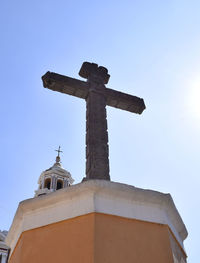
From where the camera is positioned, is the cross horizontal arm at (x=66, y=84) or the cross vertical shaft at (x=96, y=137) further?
the cross horizontal arm at (x=66, y=84)

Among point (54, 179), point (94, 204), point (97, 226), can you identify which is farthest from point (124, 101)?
point (54, 179)

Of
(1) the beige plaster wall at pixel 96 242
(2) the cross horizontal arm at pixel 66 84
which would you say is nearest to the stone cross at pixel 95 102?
(2) the cross horizontal arm at pixel 66 84

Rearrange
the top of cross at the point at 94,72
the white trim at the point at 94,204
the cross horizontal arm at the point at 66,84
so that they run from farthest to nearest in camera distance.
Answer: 1. the top of cross at the point at 94,72
2. the cross horizontal arm at the point at 66,84
3. the white trim at the point at 94,204

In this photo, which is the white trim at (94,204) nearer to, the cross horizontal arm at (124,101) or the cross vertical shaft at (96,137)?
the cross vertical shaft at (96,137)

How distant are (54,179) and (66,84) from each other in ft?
94.7

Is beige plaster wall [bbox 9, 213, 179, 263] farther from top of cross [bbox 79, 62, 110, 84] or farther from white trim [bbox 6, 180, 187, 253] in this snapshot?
top of cross [bbox 79, 62, 110, 84]

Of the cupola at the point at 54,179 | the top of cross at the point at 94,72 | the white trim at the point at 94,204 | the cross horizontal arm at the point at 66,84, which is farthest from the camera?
the cupola at the point at 54,179

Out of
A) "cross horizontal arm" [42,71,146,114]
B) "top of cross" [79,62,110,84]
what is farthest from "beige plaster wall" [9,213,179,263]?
"top of cross" [79,62,110,84]

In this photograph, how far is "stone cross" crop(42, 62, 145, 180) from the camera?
4199 mm

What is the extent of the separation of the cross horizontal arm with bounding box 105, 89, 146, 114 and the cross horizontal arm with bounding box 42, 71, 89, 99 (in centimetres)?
34

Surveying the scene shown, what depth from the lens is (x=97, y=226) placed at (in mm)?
2900

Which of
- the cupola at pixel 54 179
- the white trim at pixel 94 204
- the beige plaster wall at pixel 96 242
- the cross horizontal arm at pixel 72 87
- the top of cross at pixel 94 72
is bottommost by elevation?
the beige plaster wall at pixel 96 242

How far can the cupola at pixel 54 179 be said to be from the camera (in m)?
33.0

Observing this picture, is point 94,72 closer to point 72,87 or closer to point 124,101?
point 72,87
